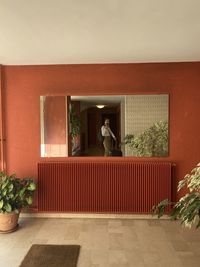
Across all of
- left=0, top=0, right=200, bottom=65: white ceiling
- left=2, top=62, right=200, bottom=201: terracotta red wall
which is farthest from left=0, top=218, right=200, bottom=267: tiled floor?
left=0, top=0, right=200, bottom=65: white ceiling

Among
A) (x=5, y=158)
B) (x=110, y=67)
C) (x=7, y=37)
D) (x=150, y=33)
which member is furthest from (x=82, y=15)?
(x=5, y=158)

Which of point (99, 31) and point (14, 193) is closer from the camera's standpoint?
point (99, 31)

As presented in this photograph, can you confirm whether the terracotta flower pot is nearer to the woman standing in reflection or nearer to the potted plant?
the potted plant

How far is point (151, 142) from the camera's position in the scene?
368 centimetres

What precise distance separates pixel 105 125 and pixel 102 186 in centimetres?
87

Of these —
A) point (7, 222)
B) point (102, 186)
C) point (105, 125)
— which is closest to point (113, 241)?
point (102, 186)

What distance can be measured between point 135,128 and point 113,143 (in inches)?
15.0

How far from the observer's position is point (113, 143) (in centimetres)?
368

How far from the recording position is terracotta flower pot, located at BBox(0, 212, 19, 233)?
3.20 metres

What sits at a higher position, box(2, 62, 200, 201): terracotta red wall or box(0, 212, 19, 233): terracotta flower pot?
box(2, 62, 200, 201): terracotta red wall

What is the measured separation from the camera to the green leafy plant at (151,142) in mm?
3656

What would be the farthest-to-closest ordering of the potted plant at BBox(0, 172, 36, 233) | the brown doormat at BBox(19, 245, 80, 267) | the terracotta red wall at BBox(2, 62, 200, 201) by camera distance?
the terracotta red wall at BBox(2, 62, 200, 201) < the potted plant at BBox(0, 172, 36, 233) < the brown doormat at BBox(19, 245, 80, 267)

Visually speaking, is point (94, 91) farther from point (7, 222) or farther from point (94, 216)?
point (7, 222)

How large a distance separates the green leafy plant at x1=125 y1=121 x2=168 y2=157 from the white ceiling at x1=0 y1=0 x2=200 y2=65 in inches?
38.8
